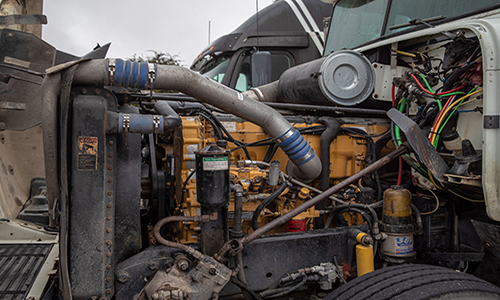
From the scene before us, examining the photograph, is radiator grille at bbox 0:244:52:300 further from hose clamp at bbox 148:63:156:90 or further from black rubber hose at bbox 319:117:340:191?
black rubber hose at bbox 319:117:340:191

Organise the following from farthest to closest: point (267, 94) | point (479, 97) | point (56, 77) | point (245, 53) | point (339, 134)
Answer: point (245, 53) < point (267, 94) < point (339, 134) < point (479, 97) < point (56, 77)

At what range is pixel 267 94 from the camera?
128 inches

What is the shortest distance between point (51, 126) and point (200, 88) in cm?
70

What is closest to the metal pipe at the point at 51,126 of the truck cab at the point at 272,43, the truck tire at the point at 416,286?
the truck tire at the point at 416,286

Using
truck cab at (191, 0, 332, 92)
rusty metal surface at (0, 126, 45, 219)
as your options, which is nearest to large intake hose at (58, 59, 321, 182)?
rusty metal surface at (0, 126, 45, 219)

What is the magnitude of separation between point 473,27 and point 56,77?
85.4 inches

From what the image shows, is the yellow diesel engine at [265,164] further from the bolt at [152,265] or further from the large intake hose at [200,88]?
the bolt at [152,265]

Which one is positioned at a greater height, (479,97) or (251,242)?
(479,97)

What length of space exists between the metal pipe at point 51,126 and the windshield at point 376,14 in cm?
253

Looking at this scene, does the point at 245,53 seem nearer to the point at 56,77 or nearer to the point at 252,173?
the point at 252,173

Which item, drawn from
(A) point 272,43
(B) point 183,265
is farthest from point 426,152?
(A) point 272,43

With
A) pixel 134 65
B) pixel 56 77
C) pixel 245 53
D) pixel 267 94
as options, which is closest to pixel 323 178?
pixel 267 94

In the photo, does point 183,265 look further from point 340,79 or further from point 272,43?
point 272,43

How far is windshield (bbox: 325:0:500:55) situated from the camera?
2.46m
